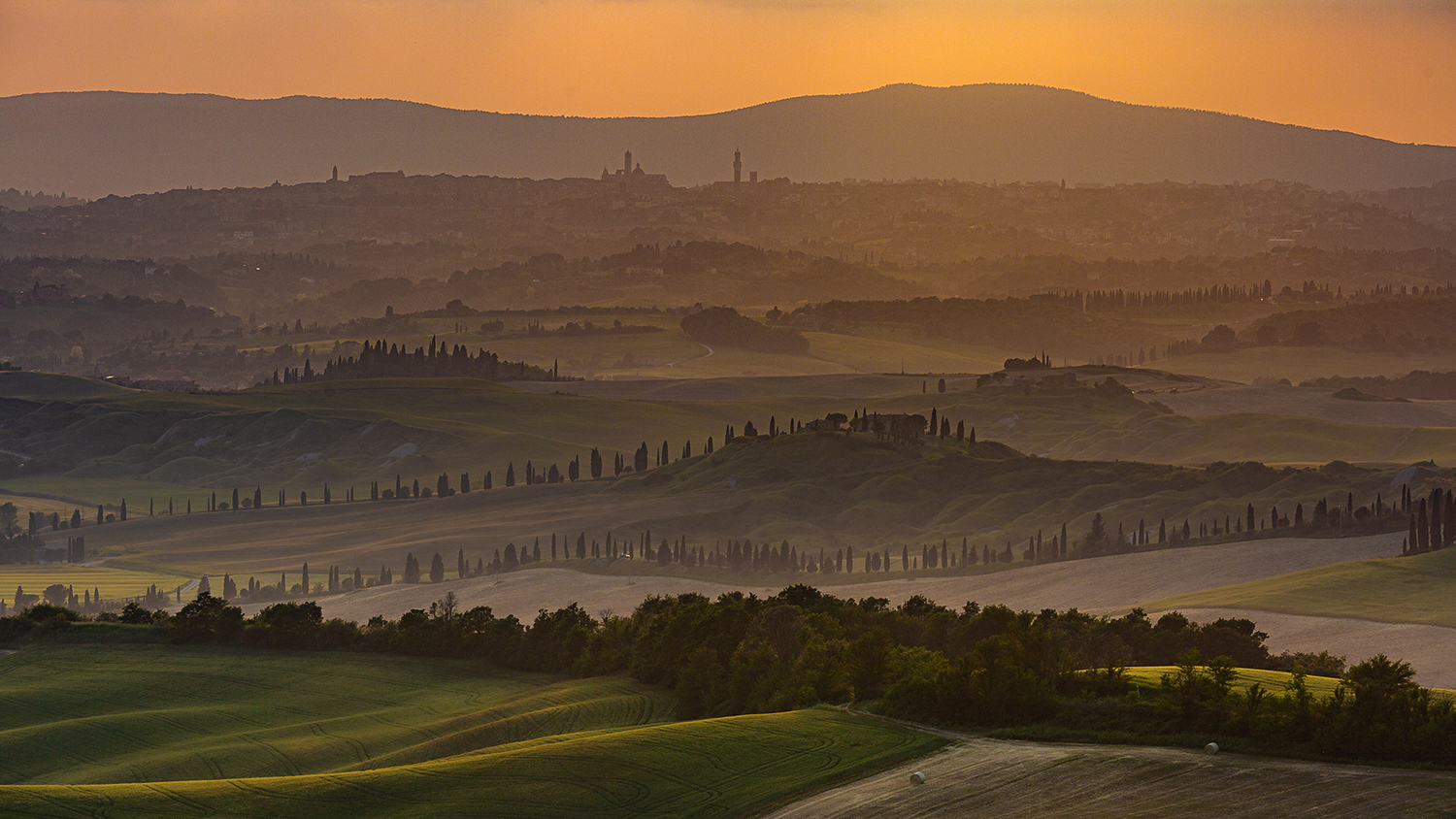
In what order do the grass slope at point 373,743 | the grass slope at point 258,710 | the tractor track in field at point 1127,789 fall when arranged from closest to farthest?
the tractor track in field at point 1127,789 → the grass slope at point 373,743 → the grass slope at point 258,710

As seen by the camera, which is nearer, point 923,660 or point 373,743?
point 923,660

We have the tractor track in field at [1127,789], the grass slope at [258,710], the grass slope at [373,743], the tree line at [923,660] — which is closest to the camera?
the tractor track in field at [1127,789]

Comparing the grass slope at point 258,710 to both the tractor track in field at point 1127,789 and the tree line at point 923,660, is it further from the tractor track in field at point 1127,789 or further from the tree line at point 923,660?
the tractor track in field at point 1127,789

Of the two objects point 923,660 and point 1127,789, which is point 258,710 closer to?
point 923,660

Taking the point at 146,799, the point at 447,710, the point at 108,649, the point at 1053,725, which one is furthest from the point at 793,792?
the point at 108,649

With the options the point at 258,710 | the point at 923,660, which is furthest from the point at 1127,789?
the point at 258,710

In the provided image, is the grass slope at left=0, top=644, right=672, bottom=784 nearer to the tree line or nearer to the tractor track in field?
the tree line

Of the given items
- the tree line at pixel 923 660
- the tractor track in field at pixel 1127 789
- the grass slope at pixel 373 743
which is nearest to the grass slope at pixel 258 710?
the grass slope at pixel 373 743

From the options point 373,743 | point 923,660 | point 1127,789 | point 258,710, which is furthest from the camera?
point 258,710
